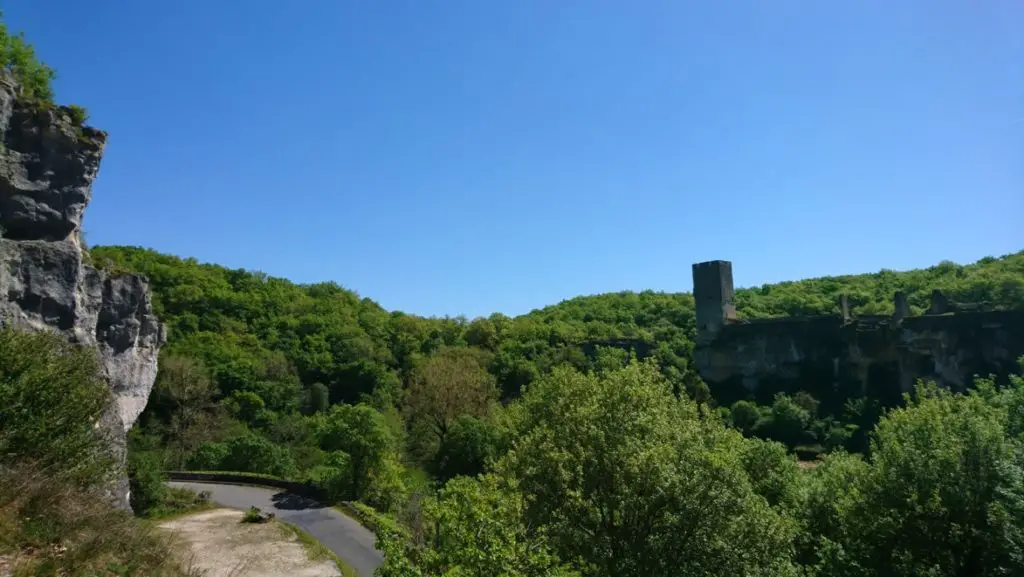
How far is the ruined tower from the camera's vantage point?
48.8m

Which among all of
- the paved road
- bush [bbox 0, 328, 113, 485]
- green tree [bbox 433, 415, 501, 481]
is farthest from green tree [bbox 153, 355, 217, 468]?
bush [bbox 0, 328, 113, 485]

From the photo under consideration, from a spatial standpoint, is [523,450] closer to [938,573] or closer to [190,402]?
[938,573]

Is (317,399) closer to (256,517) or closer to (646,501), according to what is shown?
(256,517)

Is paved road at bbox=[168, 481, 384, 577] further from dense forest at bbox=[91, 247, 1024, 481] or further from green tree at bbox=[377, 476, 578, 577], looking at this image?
green tree at bbox=[377, 476, 578, 577]

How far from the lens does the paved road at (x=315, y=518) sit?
67.5ft

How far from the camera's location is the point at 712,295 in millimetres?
A: 49125

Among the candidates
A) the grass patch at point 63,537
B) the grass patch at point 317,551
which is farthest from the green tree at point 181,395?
the grass patch at point 63,537

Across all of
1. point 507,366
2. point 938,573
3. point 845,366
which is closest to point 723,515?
point 938,573

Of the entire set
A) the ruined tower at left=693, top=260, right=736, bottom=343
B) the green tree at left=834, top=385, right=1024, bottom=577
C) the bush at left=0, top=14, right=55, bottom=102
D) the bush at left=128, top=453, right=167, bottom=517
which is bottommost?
the bush at left=128, top=453, right=167, bottom=517

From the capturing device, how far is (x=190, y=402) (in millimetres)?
42906

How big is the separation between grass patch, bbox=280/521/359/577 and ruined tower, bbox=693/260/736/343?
36.5 metres

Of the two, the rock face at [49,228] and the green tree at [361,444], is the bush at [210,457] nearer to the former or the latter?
the green tree at [361,444]

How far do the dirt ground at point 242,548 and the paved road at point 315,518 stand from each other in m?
1.18

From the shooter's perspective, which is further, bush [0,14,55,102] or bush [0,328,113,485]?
bush [0,14,55,102]
